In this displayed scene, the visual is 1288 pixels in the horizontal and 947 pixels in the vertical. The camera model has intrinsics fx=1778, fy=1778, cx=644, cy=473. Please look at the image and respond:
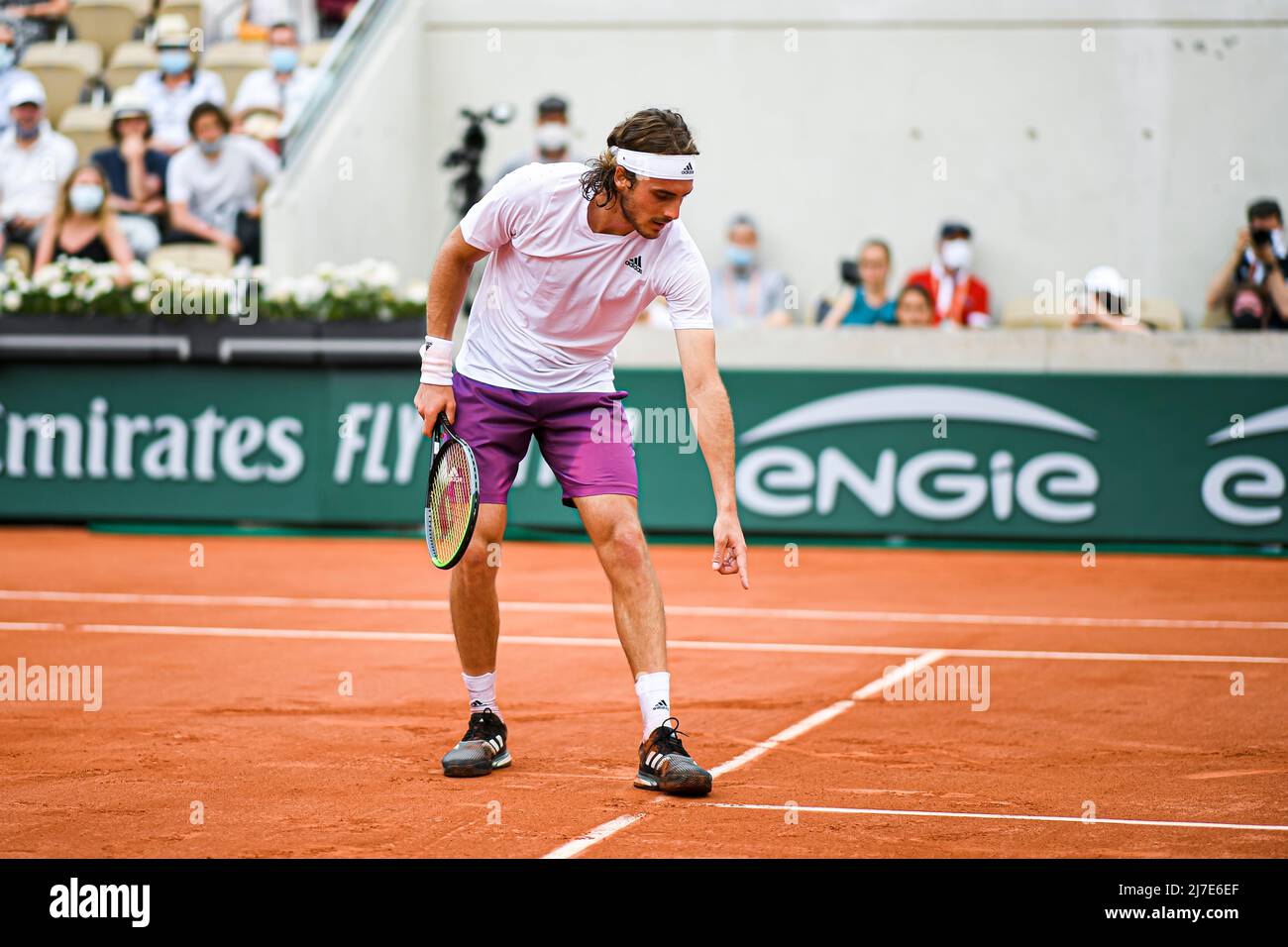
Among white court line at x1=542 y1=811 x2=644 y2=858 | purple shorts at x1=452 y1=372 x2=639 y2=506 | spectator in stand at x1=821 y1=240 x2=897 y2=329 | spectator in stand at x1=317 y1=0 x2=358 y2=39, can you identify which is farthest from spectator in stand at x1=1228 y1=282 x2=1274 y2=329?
spectator in stand at x1=317 y1=0 x2=358 y2=39

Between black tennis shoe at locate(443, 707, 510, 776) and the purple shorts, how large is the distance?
72cm

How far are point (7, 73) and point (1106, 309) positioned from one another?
11.6m

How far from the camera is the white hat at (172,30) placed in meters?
17.5

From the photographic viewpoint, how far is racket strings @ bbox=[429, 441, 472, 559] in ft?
18.4

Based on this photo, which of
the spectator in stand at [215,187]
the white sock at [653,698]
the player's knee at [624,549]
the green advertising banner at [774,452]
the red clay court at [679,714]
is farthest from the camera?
the spectator in stand at [215,187]

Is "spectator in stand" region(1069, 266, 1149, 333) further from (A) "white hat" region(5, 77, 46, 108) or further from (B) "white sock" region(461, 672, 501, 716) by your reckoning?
(A) "white hat" region(5, 77, 46, 108)

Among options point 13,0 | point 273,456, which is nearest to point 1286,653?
point 273,456

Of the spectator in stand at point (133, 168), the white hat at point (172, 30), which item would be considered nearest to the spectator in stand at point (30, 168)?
the spectator in stand at point (133, 168)

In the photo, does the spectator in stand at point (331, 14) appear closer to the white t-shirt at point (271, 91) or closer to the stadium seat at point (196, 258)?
the white t-shirt at point (271, 91)

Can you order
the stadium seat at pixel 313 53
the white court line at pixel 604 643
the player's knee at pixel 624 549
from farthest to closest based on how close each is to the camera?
the stadium seat at pixel 313 53 < the white court line at pixel 604 643 < the player's knee at pixel 624 549

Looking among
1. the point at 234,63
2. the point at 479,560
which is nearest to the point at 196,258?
the point at 234,63

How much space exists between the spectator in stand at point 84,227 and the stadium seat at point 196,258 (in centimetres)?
29

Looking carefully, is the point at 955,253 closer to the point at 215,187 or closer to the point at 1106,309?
the point at 1106,309

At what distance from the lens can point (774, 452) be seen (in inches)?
523
